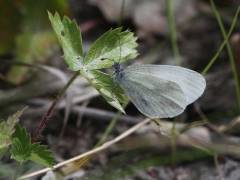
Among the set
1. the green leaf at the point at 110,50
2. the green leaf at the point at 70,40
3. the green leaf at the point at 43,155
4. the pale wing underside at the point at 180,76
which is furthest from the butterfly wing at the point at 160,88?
the green leaf at the point at 43,155

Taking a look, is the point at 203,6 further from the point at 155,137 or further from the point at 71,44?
the point at 71,44

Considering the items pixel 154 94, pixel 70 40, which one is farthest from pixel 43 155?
pixel 154 94

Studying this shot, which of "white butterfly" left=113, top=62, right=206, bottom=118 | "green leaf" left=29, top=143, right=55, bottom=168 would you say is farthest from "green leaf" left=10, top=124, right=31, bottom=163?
"white butterfly" left=113, top=62, right=206, bottom=118

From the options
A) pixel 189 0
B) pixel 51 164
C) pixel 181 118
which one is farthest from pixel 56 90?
pixel 189 0

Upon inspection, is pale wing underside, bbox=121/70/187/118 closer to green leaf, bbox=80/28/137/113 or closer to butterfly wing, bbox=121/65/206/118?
butterfly wing, bbox=121/65/206/118

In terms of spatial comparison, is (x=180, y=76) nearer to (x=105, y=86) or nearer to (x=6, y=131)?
(x=105, y=86)
